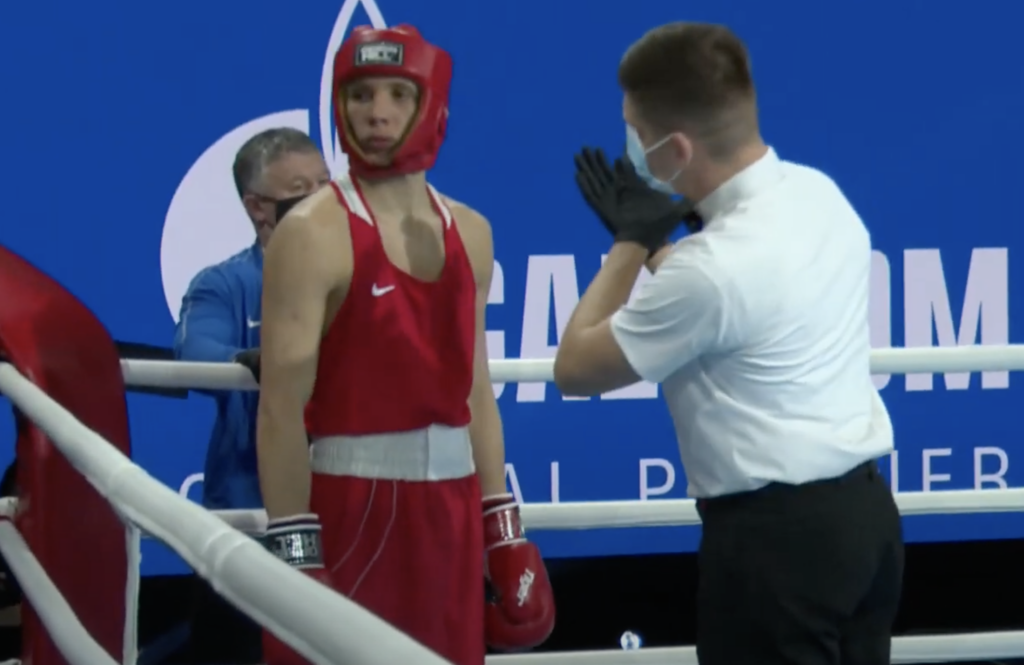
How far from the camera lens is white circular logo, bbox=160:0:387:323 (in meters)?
2.35

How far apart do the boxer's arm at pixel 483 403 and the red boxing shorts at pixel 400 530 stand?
0.30 ft

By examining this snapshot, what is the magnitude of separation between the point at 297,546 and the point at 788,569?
48 centimetres

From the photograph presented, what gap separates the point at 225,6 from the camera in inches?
92.4

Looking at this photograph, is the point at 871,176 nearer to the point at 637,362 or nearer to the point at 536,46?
the point at 536,46

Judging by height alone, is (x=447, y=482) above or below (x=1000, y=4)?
below

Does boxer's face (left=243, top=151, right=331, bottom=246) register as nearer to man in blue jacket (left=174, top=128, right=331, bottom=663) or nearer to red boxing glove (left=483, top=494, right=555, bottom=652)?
man in blue jacket (left=174, top=128, right=331, bottom=663)

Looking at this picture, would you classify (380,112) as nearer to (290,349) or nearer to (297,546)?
(290,349)

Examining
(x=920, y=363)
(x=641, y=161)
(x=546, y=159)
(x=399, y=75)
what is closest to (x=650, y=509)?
(x=920, y=363)

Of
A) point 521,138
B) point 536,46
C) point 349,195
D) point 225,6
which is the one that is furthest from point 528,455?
point 349,195

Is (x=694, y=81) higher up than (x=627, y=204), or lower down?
higher up

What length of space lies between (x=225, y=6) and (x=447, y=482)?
52.6 inches

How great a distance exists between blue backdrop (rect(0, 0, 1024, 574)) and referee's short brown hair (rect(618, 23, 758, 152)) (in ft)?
3.95

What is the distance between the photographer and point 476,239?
142 cm

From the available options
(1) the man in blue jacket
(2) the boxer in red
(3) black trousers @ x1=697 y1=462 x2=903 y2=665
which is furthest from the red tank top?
(1) the man in blue jacket
